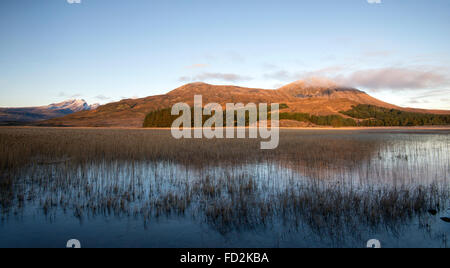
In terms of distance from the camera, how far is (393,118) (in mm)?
108500

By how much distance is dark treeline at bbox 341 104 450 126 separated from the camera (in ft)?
345

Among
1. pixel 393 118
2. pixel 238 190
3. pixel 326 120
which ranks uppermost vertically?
pixel 393 118

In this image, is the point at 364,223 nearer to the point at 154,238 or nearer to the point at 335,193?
the point at 335,193

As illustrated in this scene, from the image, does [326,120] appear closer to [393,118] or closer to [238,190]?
[393,118]

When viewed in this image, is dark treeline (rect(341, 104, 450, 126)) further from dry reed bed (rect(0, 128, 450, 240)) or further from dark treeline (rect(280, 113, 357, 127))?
dry reed bed (rect(0, 128, 450, 240))

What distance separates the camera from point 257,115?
403 feet

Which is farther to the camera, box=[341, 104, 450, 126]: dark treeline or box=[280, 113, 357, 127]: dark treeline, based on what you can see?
box=[280, 113, 357, 127]: dark treeline

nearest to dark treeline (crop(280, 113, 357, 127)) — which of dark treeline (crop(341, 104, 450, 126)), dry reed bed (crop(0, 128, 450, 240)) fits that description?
dark treeline (crop(341, 104, 450, 126))

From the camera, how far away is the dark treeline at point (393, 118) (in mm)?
105062

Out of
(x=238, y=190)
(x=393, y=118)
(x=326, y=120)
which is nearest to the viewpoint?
(x=238, y=190)

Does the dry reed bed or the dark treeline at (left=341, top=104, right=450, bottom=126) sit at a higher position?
the dark treeline at (left=341, top=104, right=450, bottom=126)

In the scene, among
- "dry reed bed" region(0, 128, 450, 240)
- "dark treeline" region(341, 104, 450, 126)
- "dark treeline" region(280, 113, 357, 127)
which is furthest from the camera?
"dark treeline" region(280, 113, 357, 127)

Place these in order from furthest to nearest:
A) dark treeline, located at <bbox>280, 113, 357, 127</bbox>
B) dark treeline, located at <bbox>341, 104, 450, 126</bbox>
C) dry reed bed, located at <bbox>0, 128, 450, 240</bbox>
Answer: dark treeline, located at <bbox>280, 113, 357, 127</bbox> → dark treeline, located at <bbox>341, 104, 450, 126</bbox> → dry reed bed, located at <bbox>0, 128, 450, 240</bbox>

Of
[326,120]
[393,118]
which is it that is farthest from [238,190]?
[393,118]
